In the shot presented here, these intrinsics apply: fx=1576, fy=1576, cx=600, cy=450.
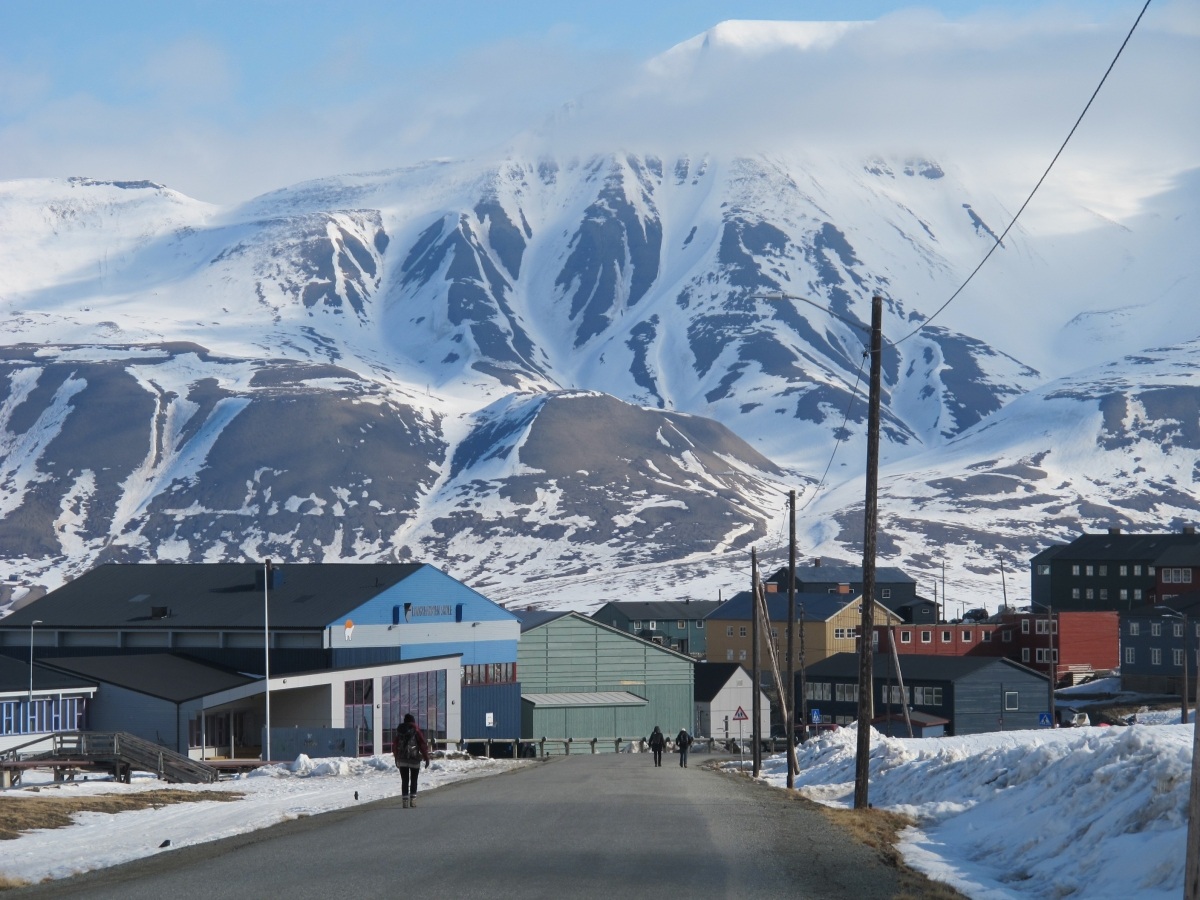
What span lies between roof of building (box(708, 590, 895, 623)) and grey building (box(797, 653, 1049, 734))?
28.9m

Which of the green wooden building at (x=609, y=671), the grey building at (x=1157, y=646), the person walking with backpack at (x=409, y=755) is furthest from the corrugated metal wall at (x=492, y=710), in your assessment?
the person walking with backpack at (x=409, y=755)

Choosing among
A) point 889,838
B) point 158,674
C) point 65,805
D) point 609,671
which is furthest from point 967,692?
point 65,805

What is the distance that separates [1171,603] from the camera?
120m

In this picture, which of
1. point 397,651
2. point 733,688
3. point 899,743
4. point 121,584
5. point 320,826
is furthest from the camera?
point 733,688

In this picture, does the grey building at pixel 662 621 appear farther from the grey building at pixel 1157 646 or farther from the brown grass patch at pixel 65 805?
the brown grass patch at pixel 65 805

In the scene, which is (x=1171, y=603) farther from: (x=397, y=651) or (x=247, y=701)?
(x=247, y=701)

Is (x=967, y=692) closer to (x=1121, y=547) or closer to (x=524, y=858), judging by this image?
(x=1121, y=547)

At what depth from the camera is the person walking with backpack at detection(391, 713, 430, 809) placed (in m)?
30.7

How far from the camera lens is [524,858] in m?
20.4

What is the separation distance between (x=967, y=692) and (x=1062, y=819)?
80.9m

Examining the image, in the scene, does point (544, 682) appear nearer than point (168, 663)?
No

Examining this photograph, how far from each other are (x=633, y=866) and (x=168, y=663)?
61111 mm

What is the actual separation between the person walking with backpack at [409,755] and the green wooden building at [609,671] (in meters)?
71.8

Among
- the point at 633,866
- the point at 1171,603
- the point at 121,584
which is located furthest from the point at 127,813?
the point at 1171,603
